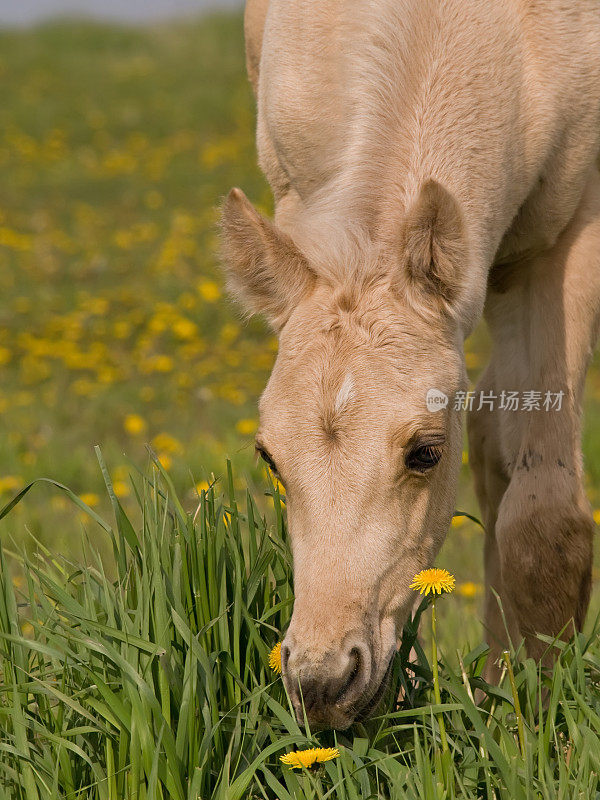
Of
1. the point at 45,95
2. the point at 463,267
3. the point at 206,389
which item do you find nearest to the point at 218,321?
the point at 206,389

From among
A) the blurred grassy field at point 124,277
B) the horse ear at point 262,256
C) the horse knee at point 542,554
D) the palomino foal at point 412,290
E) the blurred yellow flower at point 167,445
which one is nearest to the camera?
the palomino foal at point 412,290

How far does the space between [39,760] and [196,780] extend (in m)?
0.38

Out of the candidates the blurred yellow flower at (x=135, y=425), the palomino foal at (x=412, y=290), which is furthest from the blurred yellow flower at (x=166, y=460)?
the palomino foal at (x=412, y=290)

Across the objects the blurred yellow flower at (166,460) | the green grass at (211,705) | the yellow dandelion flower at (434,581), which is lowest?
the blurred yellow flower at (166,460)

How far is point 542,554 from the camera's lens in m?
3.48

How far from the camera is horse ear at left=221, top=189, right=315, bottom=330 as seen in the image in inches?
113

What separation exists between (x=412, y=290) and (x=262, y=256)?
0.41m

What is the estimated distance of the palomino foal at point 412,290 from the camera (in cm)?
254

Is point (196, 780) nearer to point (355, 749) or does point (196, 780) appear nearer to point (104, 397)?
point (355, 749)

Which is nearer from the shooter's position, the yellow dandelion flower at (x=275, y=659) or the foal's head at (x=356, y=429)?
the foal's head at (x=356, y=429)

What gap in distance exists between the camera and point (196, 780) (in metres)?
2.29

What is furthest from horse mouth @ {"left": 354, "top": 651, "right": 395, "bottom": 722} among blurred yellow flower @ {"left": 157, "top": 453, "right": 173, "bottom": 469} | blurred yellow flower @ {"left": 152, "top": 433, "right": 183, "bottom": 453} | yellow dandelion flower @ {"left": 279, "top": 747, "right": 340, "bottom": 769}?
blurred yellow flower @ {"left": 152, "top": 433, "right": 183, "bottom": 453}

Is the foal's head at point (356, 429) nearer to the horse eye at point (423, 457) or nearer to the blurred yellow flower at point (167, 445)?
the horse eye at point (423, 457)

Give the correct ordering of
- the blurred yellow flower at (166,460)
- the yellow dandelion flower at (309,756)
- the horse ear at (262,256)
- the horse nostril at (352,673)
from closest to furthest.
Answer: the yellow dandelion flower at (309,756), the horse nostril at (352,673), the horse ear at (262,256), the blurred yellow flower at (166,460)
